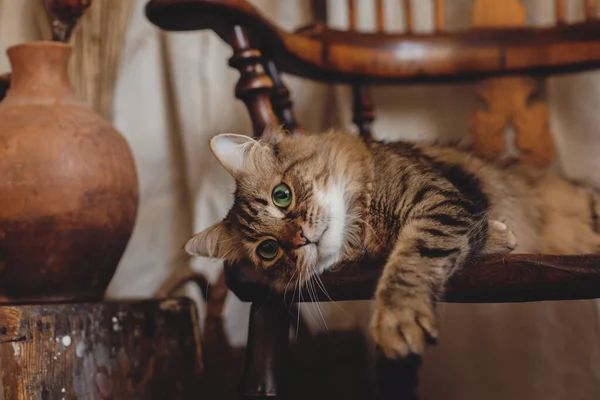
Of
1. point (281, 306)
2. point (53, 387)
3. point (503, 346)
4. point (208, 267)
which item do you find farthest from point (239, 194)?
point (503, 346)

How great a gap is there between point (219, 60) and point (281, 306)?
0.96 metres

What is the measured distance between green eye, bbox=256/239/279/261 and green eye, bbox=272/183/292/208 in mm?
64

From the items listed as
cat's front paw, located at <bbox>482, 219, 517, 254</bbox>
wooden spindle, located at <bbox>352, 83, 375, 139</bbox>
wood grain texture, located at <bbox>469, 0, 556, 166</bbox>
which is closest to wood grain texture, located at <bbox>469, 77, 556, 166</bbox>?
wood grain texture, located at <bbox>469, 0, 556, 166</bbox>

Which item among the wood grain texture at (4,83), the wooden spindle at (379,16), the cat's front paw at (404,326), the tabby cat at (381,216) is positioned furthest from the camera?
the wooden spindle at (379,16)

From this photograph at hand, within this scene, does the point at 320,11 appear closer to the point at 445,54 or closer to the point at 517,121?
the point at 445,54

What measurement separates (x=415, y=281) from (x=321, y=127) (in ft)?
3.13

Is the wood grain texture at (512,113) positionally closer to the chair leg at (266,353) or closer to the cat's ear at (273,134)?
the cat's ear at (273,134)

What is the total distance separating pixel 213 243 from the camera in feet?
4.04

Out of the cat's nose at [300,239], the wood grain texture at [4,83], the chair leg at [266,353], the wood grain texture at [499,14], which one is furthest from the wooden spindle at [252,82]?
the wood grain texture at [499,14]

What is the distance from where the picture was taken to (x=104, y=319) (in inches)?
47.9

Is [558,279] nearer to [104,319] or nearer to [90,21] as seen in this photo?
[104,319]

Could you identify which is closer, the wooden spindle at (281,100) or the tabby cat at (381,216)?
the tabby cat at (381,216)

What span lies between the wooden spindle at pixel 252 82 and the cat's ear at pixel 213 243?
7.5 inches

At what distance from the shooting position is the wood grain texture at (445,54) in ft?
4.82
